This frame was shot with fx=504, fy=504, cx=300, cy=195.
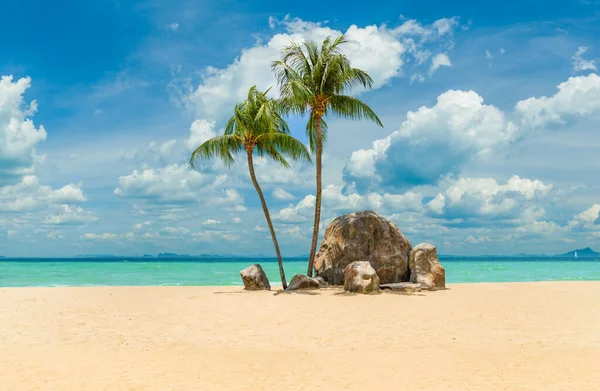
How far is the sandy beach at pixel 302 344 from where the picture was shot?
7.16 metres

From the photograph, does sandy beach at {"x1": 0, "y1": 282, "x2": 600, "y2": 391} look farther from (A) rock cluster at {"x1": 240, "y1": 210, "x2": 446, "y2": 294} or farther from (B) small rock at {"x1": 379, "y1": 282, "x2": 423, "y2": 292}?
(A) rock cluster at {"x1": 240, "y1": 210, "x2": 446, "y2": 294}

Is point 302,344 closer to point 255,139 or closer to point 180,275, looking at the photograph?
point 255,139

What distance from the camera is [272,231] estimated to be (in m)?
21.1

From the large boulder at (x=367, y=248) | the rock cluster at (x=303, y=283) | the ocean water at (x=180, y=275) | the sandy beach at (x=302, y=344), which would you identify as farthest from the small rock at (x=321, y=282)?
the ocean water at (x=180, y=275)

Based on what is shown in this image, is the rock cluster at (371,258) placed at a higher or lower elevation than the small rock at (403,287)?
higher

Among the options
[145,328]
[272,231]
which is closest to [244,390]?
[145,328]

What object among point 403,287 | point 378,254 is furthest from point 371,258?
point 403,287

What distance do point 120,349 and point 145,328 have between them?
88.1 inches

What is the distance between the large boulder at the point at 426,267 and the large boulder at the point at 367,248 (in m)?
0.51

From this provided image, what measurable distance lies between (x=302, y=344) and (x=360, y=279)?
8.28 meters

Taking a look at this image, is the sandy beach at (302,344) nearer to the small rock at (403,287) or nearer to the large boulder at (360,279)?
the large boulder at (360,279)

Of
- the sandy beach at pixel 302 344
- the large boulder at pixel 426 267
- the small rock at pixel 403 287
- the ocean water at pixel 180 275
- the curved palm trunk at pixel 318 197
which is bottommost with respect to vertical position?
the ocean water at pixel 180 275

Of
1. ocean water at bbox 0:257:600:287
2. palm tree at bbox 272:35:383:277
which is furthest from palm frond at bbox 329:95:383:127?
ocean water at bbox 0:257:600:287

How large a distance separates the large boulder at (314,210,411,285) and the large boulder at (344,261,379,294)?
204 cm
